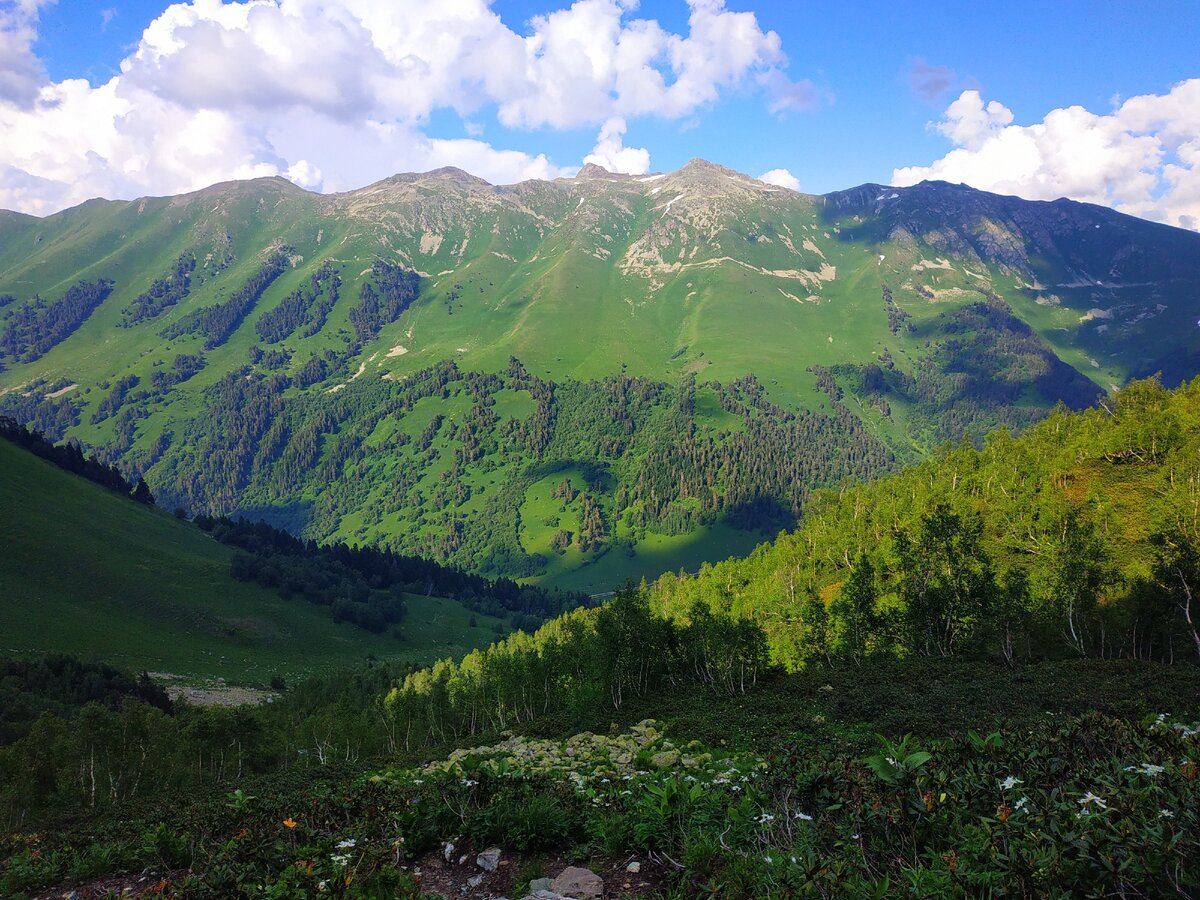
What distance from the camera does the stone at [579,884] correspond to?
11.1m

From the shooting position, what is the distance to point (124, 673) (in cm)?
11650

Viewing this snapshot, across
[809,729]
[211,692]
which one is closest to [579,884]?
[809,729]

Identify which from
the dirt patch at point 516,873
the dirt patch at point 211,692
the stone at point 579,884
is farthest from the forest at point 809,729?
the dirt patch at point 211,692

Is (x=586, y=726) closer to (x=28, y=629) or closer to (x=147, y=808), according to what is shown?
(x=147, y=808)

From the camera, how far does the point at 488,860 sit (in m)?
12.9

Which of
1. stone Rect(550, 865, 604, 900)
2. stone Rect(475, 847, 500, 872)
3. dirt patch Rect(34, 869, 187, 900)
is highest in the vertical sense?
stone Rect(550, 865, 604, 900)

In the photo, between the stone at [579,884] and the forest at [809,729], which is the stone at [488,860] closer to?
the forest at [809,729]

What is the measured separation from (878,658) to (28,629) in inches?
6278

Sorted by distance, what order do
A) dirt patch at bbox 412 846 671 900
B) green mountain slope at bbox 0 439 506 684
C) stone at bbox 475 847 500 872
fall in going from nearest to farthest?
dirt patch at bbox 412 846 671 900, stone at bbox 475 847 500 872, green mountain slope at bbox 0 439 506 684

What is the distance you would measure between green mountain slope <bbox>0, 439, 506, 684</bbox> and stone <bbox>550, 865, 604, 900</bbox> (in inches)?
6154

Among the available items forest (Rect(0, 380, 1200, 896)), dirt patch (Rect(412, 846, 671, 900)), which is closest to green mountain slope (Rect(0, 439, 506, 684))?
forest (Rect(0, 380, 1200, 896))

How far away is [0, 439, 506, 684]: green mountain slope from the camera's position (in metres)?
138

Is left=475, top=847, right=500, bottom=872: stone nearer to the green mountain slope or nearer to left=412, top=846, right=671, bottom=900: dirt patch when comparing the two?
left=412, top=846, right=671, bottom=900: dirt patch

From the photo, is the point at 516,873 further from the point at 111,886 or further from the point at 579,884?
the point at 111,886
